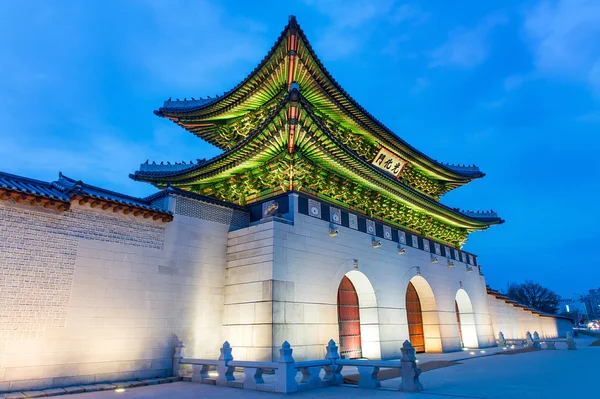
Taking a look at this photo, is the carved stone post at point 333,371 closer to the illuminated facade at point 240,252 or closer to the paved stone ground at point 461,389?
the paved stone ground at point 461,389

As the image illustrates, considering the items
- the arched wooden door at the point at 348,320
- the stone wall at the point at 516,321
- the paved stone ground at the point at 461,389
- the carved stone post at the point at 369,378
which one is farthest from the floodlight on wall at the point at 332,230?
the stone wall at the point at 516,321

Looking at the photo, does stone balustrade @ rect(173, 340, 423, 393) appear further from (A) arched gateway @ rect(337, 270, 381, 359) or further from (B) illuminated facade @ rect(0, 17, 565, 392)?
(A) arched gateway @ rect(337, 270, 381, 359)

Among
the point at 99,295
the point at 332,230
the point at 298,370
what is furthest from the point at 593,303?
the point at 99,295

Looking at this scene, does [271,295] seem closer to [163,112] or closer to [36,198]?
[36,198]

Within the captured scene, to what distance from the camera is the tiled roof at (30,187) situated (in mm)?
8992

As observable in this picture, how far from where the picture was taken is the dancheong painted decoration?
512 inches

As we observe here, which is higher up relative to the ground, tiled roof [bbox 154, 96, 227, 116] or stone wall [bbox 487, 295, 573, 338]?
tiled roof [bbox 154, 96, 227, 116]

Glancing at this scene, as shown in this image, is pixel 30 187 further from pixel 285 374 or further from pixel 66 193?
pixel 285 374

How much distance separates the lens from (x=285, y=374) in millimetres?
8164

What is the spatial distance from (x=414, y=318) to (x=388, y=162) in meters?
8.08

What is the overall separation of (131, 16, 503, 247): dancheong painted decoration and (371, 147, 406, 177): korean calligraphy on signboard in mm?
58

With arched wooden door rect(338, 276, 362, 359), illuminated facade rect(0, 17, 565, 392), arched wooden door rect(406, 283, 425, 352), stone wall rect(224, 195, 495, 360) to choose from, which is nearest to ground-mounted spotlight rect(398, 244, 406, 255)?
illuminated facade rect(0, 17, 565, 392)

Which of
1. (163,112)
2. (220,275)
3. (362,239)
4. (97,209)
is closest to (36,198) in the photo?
(97,209)

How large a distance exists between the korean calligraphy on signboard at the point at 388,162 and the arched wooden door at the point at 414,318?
612 cm
